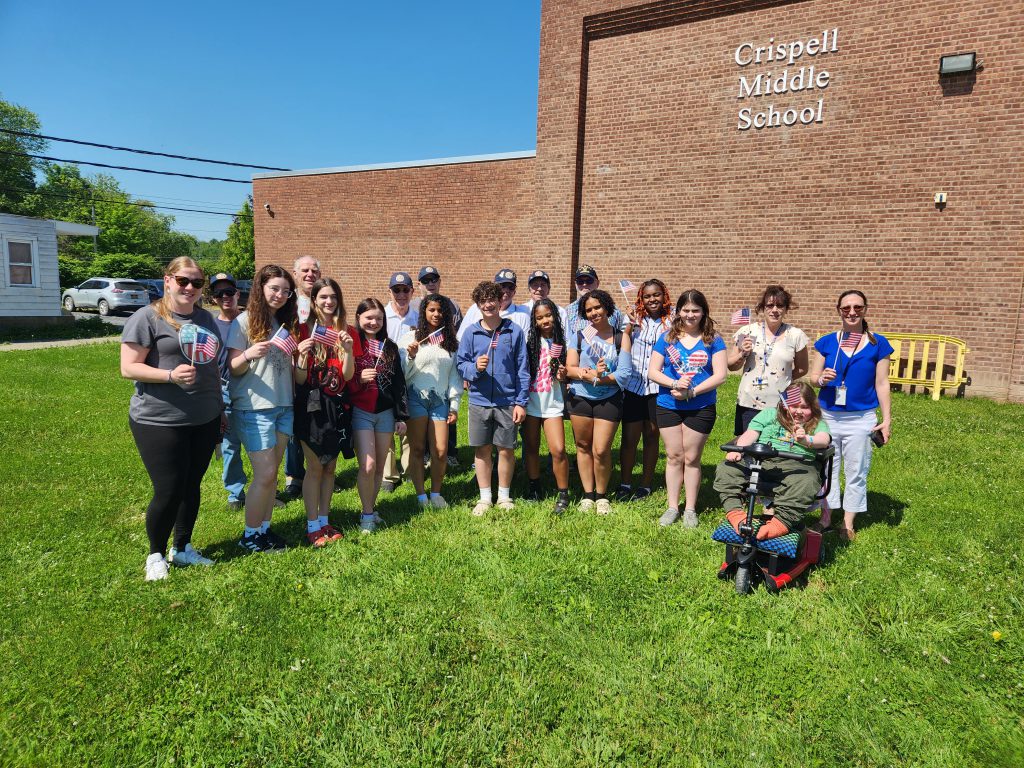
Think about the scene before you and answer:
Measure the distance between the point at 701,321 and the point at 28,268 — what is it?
22980 mm

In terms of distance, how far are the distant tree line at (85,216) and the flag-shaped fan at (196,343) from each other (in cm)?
4531

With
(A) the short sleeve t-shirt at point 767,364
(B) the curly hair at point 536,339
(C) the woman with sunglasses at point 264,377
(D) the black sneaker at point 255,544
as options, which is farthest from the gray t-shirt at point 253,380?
(A) the short sleeve t-shirt at point 767,364

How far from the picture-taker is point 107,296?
29469 millimetres

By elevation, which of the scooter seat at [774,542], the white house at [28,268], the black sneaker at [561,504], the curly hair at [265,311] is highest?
the white house at [28,268]

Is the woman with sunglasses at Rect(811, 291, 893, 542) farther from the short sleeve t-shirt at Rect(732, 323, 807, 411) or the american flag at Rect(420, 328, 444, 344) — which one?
the american flag at Rect(420, 328, 444, 344)

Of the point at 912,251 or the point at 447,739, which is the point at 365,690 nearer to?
the point at 447,739

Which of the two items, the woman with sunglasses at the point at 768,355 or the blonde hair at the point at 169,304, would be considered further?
the woman with sunglasses at the point at 768,355

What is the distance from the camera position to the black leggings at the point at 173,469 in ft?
13.0

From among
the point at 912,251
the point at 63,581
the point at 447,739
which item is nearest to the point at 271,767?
the point at 447,739

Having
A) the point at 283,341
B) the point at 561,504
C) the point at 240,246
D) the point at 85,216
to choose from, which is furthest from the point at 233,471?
the point at 85,216

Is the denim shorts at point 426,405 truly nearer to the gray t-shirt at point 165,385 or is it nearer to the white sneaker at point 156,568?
the gray t-shirt at point 165,385

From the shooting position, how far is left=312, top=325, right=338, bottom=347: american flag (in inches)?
165

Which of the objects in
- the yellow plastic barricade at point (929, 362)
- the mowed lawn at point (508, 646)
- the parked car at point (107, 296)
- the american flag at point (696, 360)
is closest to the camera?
the mowed lawn at point (508, 646)

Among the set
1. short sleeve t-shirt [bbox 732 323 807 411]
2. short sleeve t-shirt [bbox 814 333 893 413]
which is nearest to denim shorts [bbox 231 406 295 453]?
short sleeve t-shirt [bbox 732 323 807 411]
